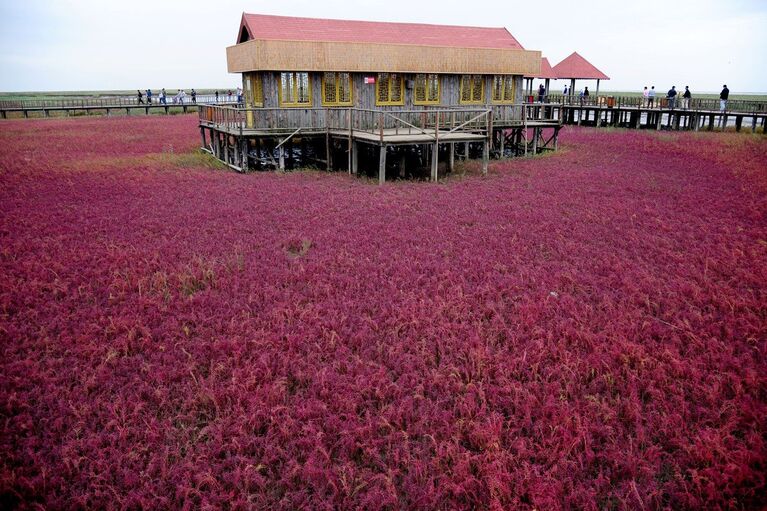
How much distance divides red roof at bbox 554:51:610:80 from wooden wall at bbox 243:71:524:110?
869 inches

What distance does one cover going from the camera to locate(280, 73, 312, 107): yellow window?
2475cm

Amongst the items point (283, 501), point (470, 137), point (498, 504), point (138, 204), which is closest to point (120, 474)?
point (283, 501)

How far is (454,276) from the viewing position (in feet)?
36.2

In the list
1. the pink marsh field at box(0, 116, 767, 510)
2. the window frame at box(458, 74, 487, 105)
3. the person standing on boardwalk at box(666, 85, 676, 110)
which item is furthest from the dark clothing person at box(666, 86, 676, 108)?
the pink marsh field at box(0, 116, 767, 510)

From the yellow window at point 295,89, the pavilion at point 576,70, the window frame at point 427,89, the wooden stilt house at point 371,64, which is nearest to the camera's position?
the wooden stilt house at point 371,64

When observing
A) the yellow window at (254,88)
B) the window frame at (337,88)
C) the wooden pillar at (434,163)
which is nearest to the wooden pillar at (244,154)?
the yellow window at (254,88)

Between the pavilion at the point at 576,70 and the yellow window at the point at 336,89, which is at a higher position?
the pavilion at the point at 576,70

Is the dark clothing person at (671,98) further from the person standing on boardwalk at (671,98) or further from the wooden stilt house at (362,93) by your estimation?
the wooden stilt house at (362,93)

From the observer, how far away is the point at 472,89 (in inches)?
1153

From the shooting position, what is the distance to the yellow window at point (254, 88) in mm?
25078

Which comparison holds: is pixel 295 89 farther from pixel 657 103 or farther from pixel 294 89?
pixel 657 103

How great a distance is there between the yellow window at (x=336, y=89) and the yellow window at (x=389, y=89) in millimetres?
1575

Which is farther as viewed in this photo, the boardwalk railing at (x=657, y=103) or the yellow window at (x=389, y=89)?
the boardwalk railing at (x=657, y=103)

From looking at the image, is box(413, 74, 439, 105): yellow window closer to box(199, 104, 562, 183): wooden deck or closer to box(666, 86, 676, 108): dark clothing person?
box(199, 104, 562, 183): wooden deck
